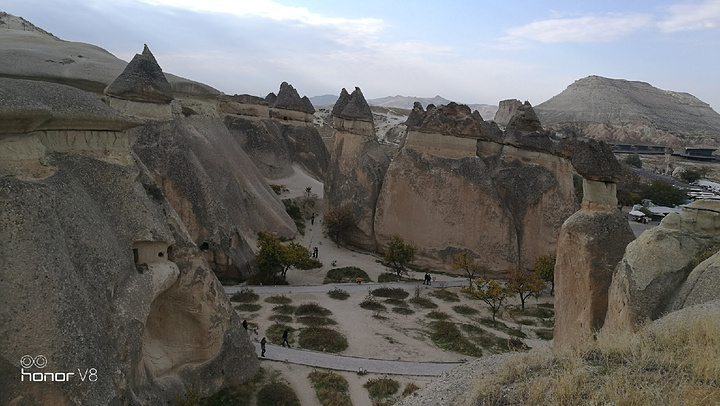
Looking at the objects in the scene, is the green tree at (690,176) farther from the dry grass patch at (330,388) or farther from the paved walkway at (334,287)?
the dry grass patch at (330,388)

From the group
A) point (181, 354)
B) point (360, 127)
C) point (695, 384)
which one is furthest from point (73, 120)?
point (360, 127)

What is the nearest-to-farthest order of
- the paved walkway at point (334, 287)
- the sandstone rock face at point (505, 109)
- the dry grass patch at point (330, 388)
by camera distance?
the dry grass patch at point (330, 388)
the paved walkway at point (334, 287)
the sandstone rock face at point (505, 109)

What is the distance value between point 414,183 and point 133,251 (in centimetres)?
1449

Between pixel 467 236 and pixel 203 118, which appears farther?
pixel 203 118

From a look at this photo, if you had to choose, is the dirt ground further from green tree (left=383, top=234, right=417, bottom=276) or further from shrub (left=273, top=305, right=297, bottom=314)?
green tree (left=383, top=234, right=417, bottom=276)

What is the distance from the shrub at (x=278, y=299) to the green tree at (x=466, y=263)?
6961mm

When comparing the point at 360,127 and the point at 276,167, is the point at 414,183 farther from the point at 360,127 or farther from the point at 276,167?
the point at 276,167

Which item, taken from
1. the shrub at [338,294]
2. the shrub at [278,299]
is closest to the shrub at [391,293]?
the shrub at [338,294]

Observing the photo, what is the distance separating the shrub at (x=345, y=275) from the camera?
62.4 feet

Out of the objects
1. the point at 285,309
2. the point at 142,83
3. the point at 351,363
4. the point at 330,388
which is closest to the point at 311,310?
the point at 285,309

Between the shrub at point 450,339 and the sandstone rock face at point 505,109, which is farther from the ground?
the sandstone rock face at point 505,109

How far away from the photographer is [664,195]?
37.9 meters

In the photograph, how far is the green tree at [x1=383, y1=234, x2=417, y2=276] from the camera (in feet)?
64.9

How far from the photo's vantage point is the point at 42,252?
19.4 ft
